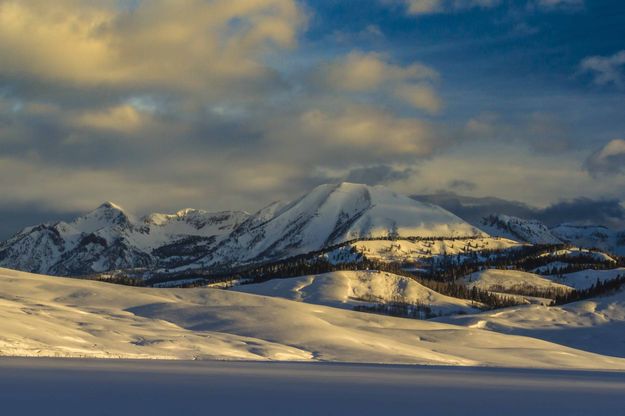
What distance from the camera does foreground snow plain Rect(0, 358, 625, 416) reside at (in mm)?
75625

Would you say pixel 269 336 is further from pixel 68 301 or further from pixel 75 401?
pixel 75 401

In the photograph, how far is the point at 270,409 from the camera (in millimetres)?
75875

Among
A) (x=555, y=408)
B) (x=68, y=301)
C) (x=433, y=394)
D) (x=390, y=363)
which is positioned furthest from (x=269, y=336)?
(x=555, y=408)

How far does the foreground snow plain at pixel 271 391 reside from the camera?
7562 centimetres

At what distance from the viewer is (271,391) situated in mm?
92438

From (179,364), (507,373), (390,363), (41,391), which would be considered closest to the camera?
(41,391)

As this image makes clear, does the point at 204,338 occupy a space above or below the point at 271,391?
above

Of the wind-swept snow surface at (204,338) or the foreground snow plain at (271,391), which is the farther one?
the wind-swept snow surface at (204,338)

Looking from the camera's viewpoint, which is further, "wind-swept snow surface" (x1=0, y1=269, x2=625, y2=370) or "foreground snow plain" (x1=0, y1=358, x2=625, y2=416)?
"wind-swept snow surface" (x1=0, y1=269, x2=625, y2=370)

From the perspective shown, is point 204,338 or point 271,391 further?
point 204,338

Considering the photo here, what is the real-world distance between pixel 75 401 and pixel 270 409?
16422mm

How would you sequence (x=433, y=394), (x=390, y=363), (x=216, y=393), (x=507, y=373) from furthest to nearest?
(x=390, y=363)
(x=507, y=373)
(x=433, y=394)
(x=216, y=393)

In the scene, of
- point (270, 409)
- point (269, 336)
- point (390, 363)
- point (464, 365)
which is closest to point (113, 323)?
point (269, 336)

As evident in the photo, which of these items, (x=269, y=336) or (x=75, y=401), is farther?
(x=269, y=336)
